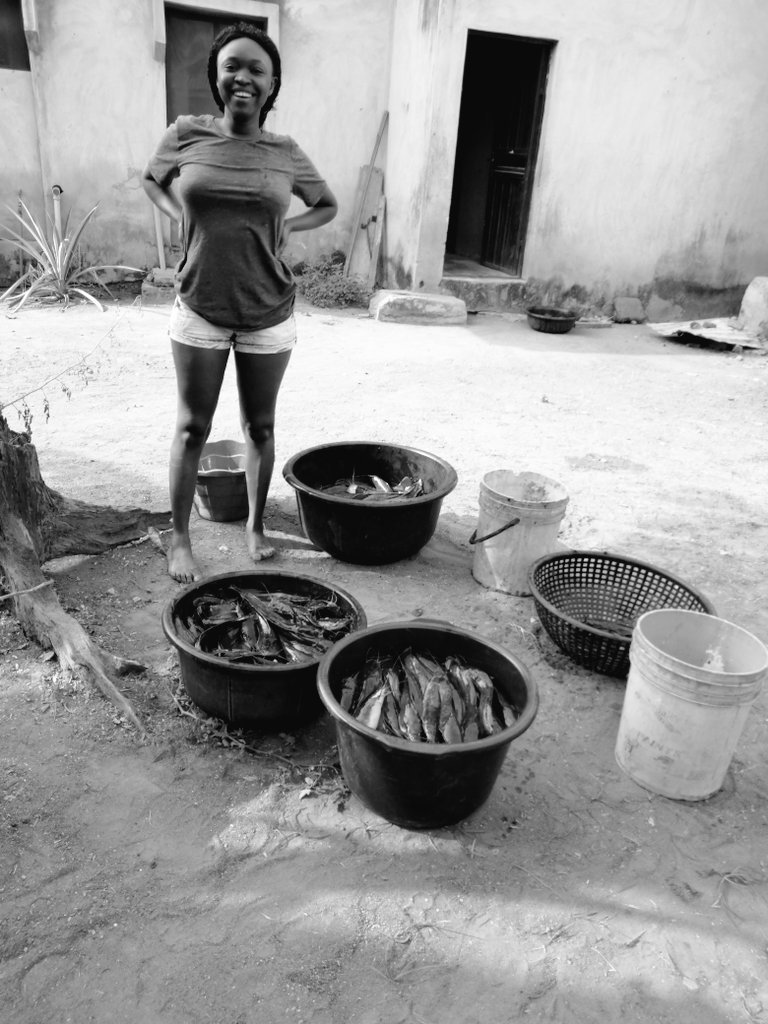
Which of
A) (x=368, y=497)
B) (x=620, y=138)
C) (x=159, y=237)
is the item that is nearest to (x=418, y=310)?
(x=620, y=138)

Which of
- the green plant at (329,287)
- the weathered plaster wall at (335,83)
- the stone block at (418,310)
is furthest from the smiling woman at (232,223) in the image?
the weathered plaster wall at (335,83)

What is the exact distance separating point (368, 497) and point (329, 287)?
6.47 metres

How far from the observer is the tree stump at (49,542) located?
9.30 ft

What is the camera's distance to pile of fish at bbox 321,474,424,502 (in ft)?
12.5

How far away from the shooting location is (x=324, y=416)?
18.7 feet

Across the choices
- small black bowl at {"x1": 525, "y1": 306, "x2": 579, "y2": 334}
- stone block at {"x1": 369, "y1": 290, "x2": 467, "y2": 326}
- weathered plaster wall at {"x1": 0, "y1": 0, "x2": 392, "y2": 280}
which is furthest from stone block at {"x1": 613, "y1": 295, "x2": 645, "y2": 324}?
weathered plaster wall at {"x1": 0, "y1": 0, "x2": 392, "y2": 280}

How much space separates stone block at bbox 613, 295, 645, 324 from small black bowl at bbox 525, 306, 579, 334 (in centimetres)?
→ 109

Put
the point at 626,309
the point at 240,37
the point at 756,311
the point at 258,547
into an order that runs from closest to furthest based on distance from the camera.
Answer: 1. the point at 240,37
2. the point at 258,547
3. the point at 756,311
4. the point at 626,309

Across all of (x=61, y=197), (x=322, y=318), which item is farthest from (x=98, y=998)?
(x=61, y=197)

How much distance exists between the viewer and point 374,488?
3961 mm

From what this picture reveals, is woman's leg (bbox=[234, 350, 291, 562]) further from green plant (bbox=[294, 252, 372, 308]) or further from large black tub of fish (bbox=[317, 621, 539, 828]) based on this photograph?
green plant (bbox=[294, 252, 372, 308])

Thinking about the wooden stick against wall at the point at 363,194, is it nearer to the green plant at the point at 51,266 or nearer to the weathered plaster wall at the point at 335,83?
the weathered plaster wall at the point at 335,83

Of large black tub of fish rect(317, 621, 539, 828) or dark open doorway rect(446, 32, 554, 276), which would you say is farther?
dark open doorway rect(446, 32, 554, 276)

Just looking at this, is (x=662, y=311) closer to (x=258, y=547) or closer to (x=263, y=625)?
(x=258, y=547)
